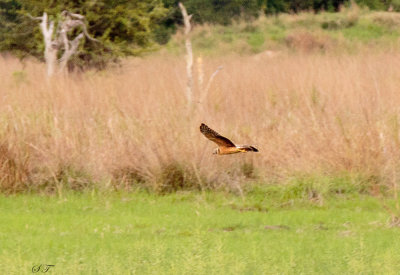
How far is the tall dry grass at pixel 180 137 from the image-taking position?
962 cm

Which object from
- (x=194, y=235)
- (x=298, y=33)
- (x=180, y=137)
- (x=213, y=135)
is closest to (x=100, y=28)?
(x=180, y=137)

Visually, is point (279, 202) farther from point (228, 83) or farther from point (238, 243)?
point (228, 83)

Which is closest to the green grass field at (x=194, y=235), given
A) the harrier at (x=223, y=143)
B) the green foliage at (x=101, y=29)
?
the harrier at (x=223, y=143)

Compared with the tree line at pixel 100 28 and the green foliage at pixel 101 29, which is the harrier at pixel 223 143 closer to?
the tree line at pixel 100 28

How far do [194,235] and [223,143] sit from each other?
277cm

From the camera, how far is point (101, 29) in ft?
63.7

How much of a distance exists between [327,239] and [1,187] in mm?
4524

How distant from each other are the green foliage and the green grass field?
368 inches

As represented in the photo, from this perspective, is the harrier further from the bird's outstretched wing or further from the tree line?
the tree line

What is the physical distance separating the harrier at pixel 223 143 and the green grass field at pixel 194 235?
140 cm

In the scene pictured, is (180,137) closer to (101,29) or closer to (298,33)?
(101,29)

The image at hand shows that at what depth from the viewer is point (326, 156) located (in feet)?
31.9

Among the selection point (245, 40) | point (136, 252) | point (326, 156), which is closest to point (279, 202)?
point (326, 156)

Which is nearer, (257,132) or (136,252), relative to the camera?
(136,252)
